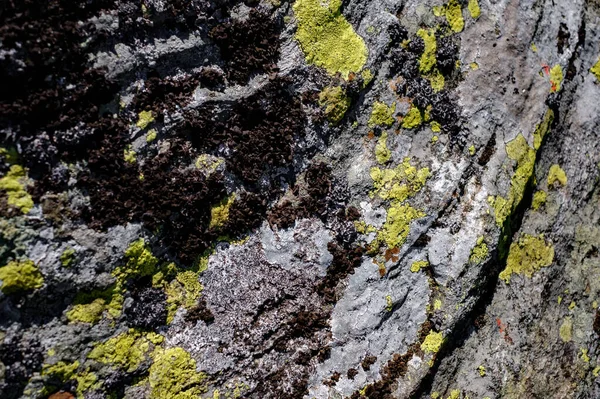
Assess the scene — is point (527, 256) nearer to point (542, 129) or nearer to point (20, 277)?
point (542, 129)

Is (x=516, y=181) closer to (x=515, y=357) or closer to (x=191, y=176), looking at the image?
(x=515, y=357)

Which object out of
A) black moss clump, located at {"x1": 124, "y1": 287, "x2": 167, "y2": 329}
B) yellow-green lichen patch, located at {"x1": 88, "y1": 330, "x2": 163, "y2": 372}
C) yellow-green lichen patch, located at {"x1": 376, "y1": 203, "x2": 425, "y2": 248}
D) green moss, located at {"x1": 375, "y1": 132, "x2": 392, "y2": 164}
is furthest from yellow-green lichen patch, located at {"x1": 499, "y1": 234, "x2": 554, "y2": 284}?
yellow-green lichen patch, located at {"x1": 88, "y1": 330, "x2": 163, "y2": 372}

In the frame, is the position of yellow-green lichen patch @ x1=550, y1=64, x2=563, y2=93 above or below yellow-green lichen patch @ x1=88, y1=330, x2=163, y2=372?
below

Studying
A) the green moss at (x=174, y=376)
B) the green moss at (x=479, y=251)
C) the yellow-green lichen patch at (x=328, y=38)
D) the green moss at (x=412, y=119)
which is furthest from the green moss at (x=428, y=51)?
the green moss at (x=174, y=376)

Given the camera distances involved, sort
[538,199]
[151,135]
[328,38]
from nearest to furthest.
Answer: [151,135]
[328,38]
[538,199]

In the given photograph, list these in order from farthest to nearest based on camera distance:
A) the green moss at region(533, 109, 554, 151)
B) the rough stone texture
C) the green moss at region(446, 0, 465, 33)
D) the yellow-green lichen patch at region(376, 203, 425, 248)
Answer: the green moss at region(533, 109, 554, 151), the green moss at region(446, 0, 465, 33), the yellow-green lichen patch at region(376, 203, 425, 248), the rough stone texture

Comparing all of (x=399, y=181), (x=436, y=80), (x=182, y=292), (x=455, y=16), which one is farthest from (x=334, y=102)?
(x=182, y=292)

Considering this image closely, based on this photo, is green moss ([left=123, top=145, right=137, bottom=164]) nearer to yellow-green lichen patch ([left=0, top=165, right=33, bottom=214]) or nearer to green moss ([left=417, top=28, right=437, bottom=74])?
yellow-green lichen patch ([left=0, top=165, right=33, bottom=214])

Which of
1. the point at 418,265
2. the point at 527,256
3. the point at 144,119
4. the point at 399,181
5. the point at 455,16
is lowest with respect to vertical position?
the point at 527,256
